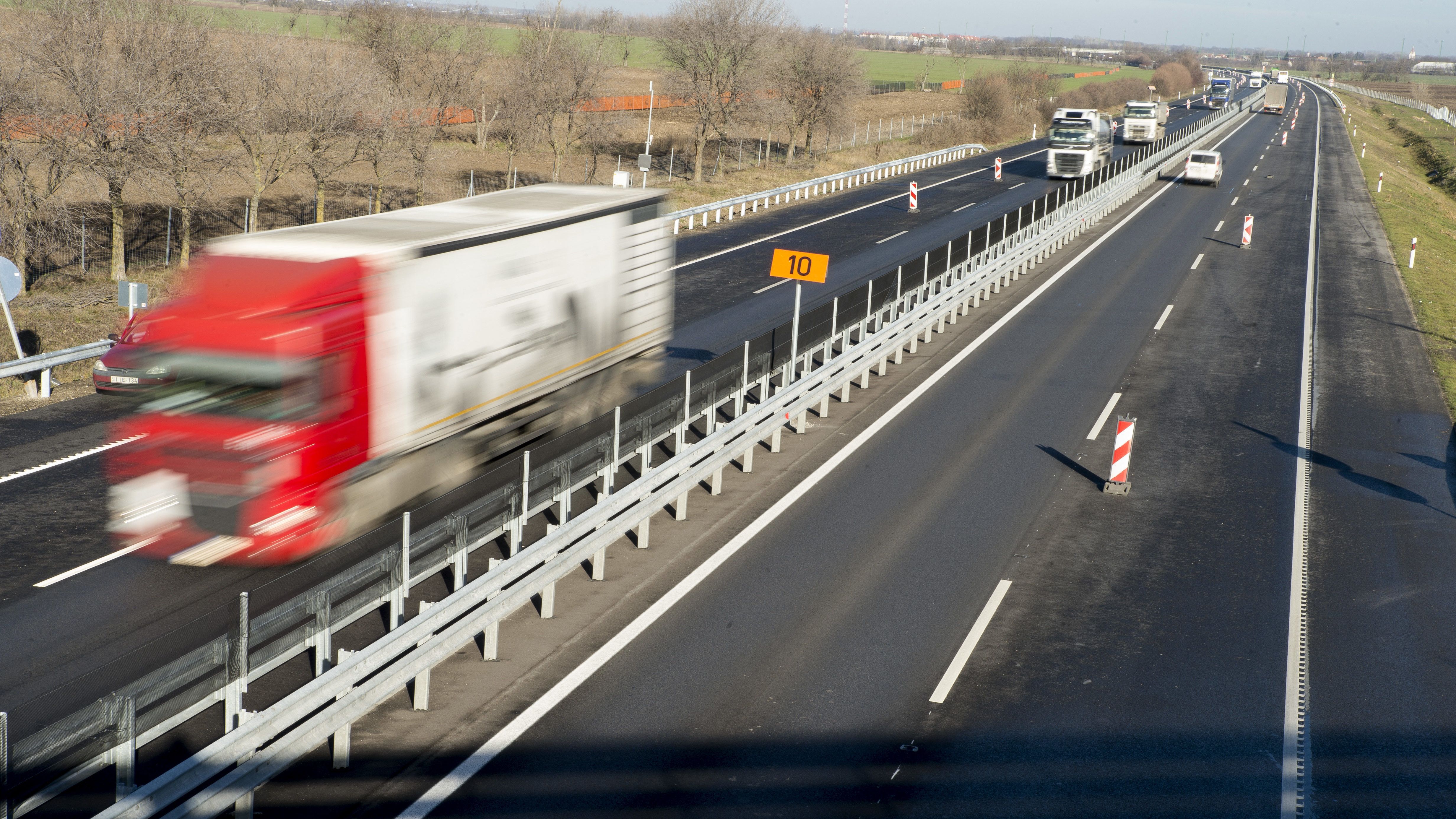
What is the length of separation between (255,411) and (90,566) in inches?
113

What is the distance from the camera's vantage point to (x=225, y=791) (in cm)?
682

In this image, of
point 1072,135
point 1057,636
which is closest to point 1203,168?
point 1072,135

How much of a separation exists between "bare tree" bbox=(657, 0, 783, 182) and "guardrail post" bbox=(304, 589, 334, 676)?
49.5 metres

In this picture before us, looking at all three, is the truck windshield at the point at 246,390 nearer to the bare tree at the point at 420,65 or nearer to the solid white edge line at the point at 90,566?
the solid white edge line at the point at 90,566

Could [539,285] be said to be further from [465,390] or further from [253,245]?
[253,245]

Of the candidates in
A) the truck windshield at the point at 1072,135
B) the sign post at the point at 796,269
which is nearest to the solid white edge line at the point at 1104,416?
the sign post at the point at 796,269

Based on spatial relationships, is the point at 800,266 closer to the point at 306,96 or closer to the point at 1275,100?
the point at 306,96

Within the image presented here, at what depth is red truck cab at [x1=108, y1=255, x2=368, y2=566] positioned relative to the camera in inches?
418

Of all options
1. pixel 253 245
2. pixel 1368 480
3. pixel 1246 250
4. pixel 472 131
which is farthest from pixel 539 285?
pixel 472 131

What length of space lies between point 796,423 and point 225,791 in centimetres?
1169

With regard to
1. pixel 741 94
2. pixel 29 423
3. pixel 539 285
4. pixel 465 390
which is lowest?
pixel 29 423

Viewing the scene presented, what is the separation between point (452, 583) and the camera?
1177 centimetres

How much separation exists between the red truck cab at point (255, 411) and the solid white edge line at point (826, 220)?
8.57 meters

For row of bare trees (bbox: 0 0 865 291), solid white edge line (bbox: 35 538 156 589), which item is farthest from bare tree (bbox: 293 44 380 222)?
solid white edge line (bbox: 35 538 156 589)
